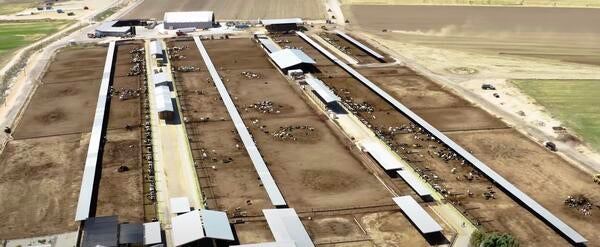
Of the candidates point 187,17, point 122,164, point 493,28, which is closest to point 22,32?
point 187,17

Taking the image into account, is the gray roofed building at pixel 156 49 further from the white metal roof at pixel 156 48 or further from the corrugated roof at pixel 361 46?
the corrugated roof at pixel 361 46

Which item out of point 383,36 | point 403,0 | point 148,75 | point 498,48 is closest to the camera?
point 148,75

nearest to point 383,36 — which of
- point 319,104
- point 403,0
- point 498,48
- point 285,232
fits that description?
point 498,48

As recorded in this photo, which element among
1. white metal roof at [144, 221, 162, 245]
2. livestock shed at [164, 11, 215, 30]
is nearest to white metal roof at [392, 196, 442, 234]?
white metal roof at [144, 221, 162, 245]

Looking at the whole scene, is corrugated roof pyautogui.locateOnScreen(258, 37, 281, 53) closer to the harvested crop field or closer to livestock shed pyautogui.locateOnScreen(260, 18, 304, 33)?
livestock shed pyautogui.locateOnScreen(260, 18, 304, 33)

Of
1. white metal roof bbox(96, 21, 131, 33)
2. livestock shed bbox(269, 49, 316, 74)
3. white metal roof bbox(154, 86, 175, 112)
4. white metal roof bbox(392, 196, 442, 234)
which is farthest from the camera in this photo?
white metal roof bbox(96, 21, 131, 33)

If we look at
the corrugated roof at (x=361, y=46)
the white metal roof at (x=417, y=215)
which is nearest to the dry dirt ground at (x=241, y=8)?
the corrugated roof at (x=361, y=46)

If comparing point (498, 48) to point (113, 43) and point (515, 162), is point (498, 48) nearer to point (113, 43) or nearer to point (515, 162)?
point (515, 162)
